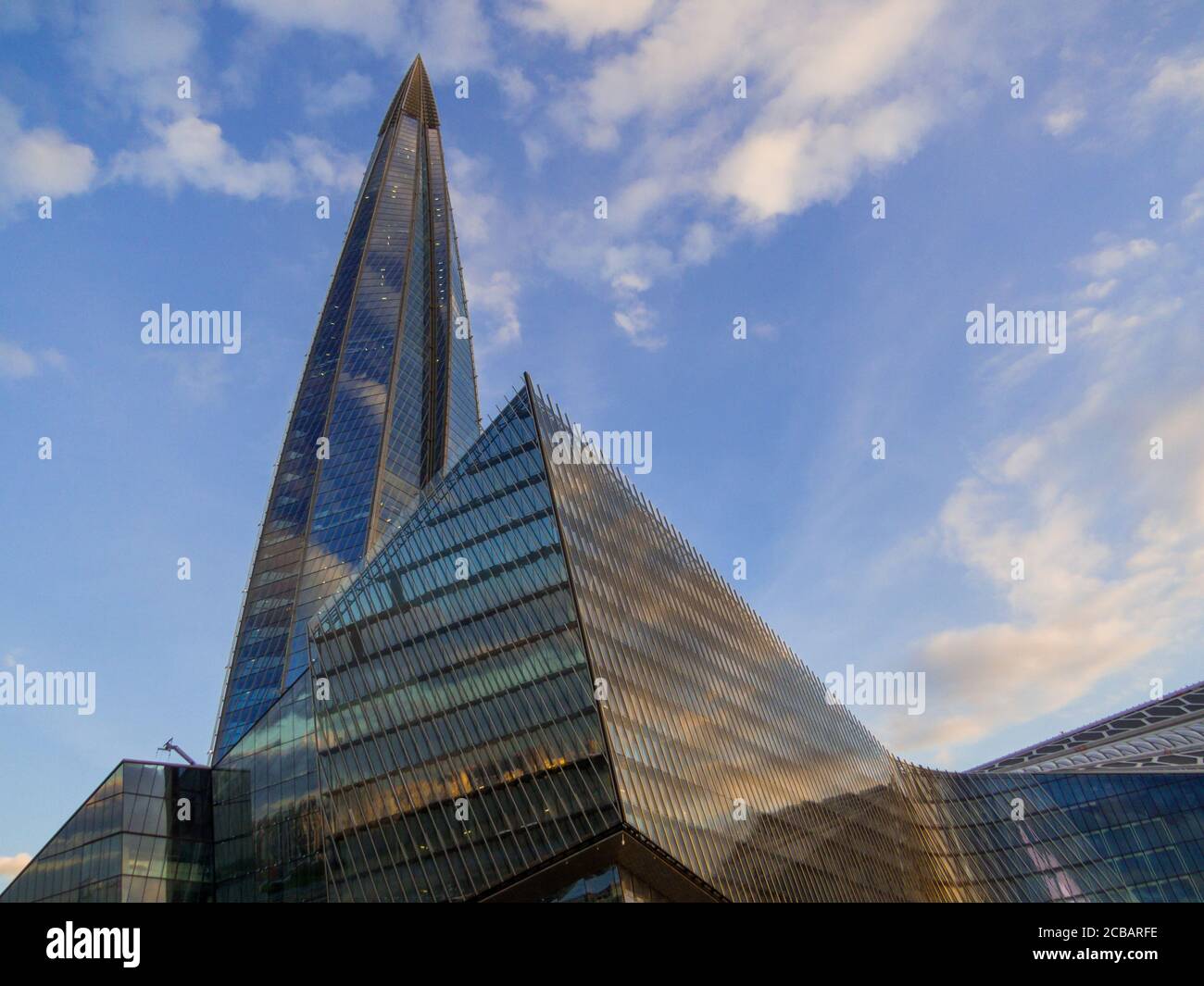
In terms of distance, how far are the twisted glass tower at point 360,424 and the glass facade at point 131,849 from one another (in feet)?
142

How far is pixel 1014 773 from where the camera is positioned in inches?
3853

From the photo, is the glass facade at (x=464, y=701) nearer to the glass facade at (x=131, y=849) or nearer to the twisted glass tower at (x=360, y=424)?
the glass facade at (x=131, y=849)

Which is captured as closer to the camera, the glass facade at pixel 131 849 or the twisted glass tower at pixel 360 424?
the glass facade at pixel 131 849

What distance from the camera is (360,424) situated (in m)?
151

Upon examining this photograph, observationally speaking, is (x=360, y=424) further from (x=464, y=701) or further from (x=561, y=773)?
(x=561, y=773)

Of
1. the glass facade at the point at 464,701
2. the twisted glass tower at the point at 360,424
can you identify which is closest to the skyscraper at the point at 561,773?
the glass facade at the point at 464,701

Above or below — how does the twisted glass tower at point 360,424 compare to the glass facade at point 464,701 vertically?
above

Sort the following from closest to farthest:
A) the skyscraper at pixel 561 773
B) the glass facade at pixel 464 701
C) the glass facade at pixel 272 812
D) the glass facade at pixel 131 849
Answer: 1. the glass facade at pixel 464 701
2. the skyscraper at pixel 561 773
3. the glass facade at pixel 272 812
4. the glass facade at pixel 131 849

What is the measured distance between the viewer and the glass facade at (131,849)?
199 ft

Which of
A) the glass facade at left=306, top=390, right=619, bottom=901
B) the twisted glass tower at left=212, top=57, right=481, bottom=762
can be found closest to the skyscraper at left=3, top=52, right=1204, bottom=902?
the glass facade at left=306, top=390, right=619, bottom=901

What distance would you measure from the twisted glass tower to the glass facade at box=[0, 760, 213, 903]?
43.2m

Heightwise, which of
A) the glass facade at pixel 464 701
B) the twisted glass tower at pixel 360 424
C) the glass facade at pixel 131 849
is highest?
the twisted glass tower at pixel 360 424
